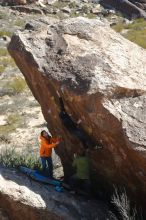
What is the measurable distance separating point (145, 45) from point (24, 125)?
10.2m

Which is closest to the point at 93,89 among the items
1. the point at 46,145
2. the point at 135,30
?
the point at 46,145

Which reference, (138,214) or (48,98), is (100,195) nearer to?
(138,214)

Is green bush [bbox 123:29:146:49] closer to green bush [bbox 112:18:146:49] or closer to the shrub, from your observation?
green bush [bbox 112:18:146:49]

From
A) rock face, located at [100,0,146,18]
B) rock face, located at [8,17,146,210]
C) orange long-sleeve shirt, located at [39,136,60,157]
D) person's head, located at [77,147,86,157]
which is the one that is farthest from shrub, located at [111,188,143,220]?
rock face, located at [100,0,146,18]

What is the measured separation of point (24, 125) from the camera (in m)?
15.7

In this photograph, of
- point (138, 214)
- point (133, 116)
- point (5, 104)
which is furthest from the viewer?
point (5, 104)

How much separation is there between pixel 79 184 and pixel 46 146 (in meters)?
0.97

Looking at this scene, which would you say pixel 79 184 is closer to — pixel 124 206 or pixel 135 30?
pixel 124 206

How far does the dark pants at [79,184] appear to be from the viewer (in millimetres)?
9297

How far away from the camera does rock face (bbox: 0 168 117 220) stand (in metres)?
8.51

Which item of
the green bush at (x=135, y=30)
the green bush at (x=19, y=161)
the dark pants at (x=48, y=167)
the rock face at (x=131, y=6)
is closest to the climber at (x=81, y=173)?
the dark pants at (x=48, y=167)

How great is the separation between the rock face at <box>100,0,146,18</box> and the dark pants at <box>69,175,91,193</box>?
87.2 ft

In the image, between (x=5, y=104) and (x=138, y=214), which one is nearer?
(x=138, y=214)

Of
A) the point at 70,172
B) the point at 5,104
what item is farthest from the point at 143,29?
the point at 70,172
